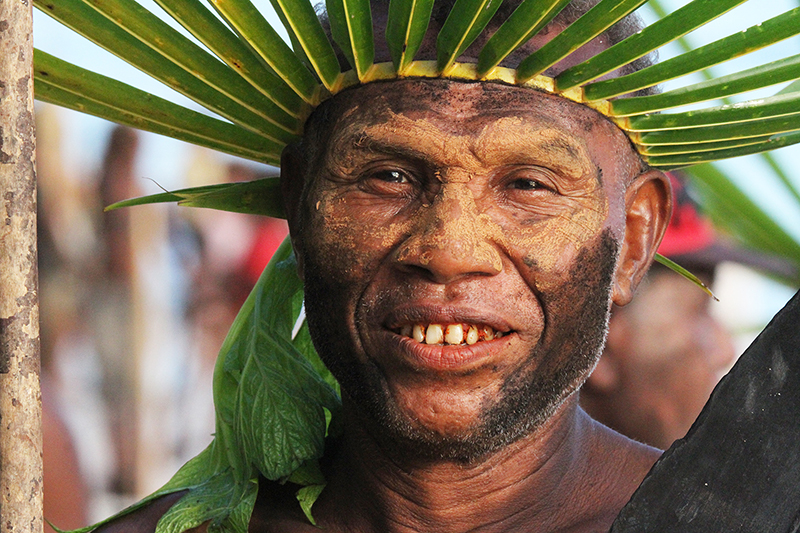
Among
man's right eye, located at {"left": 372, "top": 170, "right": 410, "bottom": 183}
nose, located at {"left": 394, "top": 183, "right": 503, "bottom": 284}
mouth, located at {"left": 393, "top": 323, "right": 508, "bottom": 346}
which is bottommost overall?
mouth, located at {"left": 393, "top": 323, "right": 508, "bottom": 346}

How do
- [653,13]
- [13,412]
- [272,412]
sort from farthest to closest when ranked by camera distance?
[653,13]
[272,412]
[13,412]

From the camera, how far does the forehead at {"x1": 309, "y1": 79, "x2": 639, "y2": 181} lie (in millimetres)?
2432

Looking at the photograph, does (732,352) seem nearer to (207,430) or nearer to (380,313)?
(207,430)

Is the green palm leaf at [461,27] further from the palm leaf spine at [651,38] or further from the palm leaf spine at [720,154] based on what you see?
the palm leaf spine at [720,154]

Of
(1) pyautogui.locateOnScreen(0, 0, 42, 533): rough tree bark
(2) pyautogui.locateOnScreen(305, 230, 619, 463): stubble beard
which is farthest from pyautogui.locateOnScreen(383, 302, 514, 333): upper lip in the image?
(1) pyautogui.locateOnScreen(0, 0, 42, 533): rough tree bark

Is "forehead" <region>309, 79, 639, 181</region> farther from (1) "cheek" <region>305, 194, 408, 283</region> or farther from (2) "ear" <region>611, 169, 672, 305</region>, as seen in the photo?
(2) "ear" <region>611, 169, 672, 305</region>

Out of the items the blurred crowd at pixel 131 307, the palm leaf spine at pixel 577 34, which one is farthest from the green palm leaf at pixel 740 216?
the palm leaf spine at pixel 577 34

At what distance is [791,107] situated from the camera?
97.0 inches

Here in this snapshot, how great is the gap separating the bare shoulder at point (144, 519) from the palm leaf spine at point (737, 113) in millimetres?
1682

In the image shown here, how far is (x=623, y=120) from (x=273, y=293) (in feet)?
3.73

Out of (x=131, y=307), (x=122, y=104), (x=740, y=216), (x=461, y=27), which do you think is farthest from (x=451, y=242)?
(x=131, y=307)

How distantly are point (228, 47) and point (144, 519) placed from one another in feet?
4.48

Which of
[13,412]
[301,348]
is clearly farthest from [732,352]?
[13,412]

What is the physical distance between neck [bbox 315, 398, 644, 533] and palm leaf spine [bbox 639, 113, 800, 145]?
0.72 m
